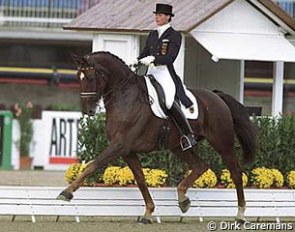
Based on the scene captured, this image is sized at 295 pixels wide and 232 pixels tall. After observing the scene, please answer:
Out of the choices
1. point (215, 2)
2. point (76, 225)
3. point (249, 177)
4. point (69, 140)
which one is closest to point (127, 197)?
point (76, 225)

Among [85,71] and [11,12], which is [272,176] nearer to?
[85,71]

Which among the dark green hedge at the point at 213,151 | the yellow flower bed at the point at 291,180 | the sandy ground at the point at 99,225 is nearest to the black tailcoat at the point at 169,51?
the sandy ground at the point at 99,225

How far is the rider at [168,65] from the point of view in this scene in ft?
41.8

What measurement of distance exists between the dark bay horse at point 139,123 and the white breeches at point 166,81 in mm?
224

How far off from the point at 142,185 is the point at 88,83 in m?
1.63

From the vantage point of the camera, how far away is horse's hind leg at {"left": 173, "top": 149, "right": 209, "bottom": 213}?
13.1 meters

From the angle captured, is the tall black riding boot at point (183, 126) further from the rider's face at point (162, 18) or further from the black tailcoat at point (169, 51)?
the rider's face at point (162, 18)

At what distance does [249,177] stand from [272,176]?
0.35 metres

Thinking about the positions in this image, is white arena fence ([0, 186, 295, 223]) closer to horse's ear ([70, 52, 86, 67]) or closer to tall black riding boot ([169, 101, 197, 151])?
tall black riding boot ([169, 101, 197, 151])

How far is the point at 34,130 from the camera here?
1047 inches

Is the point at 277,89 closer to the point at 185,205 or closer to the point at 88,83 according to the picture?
the point at 185,205

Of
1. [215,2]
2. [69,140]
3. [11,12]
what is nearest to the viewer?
[215,2]

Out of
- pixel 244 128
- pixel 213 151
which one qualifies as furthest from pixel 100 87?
pixel 213 151

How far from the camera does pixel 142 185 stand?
42.5ft
